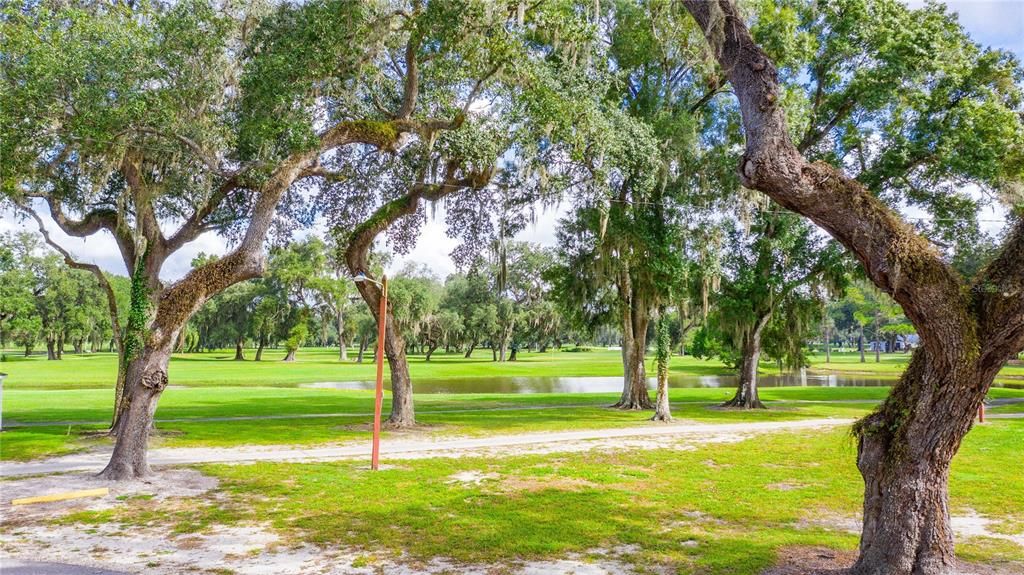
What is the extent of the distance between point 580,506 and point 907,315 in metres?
5.16

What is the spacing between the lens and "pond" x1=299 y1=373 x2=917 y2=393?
37750 mm

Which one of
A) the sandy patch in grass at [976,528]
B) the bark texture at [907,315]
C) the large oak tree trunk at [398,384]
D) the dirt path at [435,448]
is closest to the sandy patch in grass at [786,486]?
the sandy patch in grass at [976,528]

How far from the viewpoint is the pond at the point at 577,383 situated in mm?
37750

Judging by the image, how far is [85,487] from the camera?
10477mm

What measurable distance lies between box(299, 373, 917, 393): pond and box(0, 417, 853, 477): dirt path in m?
18.8

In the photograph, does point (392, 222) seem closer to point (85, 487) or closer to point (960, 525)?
point (85, 487)

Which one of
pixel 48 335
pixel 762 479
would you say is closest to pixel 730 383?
pixel 762 479

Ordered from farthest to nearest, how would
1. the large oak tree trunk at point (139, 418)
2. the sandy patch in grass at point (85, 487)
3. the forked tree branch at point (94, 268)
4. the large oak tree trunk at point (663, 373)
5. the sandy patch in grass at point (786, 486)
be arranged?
the large oak tree trunk at point (663, 373) → the forked tree branch at point (94, 268) → the large oak tree trunk at point (139, 418) → the sandy patch in grass at point (786, 486) → the sandy patch in grass at point (85, 487)

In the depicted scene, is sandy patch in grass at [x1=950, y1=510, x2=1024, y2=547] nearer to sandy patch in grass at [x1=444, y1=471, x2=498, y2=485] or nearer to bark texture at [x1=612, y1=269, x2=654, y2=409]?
sandy patch in grass at [x1=444, y1=471, x2=498, y2=485]

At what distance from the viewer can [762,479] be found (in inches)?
453

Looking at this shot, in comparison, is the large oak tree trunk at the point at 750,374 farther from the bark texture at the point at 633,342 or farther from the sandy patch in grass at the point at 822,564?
A: the sandy patch in grass at the point at 822,564

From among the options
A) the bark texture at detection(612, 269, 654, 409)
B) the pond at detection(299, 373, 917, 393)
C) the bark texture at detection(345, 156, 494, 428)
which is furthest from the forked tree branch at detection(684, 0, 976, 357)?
the pond at detection(299, 373, 917, 393)

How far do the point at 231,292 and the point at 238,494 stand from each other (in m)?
57.8

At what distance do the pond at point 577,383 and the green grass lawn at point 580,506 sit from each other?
2393 cm
